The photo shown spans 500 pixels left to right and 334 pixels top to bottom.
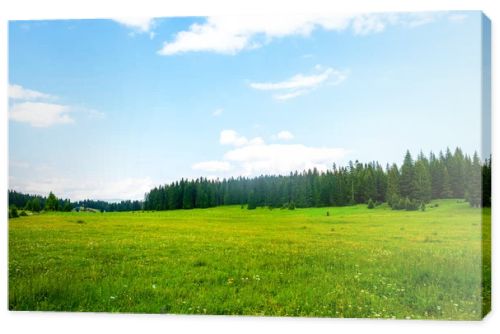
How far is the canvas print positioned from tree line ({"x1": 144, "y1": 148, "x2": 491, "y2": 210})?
32 mm

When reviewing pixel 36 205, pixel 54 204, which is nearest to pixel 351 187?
pixel 54 204

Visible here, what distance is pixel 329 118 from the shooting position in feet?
44.5

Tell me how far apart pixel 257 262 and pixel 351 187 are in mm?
2342

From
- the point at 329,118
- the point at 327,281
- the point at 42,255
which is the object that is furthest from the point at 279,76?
the point at 42,255

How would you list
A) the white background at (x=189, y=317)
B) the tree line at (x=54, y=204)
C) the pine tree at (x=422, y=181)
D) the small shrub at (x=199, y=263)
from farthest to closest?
1. the tree line at (x=54, y=204)
2. the small shrub at (x=199, y=263)
3. the pine tree at (x=422, y=181)
4. the white background at (x=189, y=317)

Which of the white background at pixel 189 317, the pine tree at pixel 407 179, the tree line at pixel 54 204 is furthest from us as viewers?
the tree line at pixel 54 204

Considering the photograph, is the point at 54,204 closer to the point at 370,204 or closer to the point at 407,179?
the point at 370,204

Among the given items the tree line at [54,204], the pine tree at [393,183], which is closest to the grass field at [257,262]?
the tree line at [54,204]

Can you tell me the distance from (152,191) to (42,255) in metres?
2.53

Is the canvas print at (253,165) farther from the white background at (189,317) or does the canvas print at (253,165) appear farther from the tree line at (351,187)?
the white background at (189,317)

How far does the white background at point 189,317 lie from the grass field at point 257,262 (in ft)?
0.61

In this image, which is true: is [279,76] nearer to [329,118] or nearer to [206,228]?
[329,118]

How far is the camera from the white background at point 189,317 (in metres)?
12.7

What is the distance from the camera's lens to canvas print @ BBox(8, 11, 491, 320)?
12805mm
